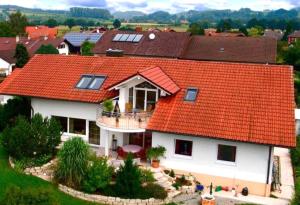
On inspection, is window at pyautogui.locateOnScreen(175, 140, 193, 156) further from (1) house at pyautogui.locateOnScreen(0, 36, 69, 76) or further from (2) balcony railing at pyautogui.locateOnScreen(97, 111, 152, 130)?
(1) house at pyautogui.locateOnScreen(0, 36, 69, 76)

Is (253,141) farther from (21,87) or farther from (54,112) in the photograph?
(21,87)

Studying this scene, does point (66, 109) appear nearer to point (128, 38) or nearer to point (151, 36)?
point (151, 36)

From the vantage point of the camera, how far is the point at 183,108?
891 inches

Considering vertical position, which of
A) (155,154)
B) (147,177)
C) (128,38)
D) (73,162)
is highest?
(128,38)

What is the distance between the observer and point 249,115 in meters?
21.5

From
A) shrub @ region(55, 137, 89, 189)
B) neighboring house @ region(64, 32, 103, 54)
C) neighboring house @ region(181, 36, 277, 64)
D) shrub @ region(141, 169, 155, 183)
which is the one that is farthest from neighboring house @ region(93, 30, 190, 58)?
shrub @ region(55, 137, 89, 189)

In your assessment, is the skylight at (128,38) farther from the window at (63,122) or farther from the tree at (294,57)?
the window at (63,122)

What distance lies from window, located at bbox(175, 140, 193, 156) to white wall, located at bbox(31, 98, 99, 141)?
18.1ft

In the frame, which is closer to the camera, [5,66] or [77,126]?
[77,126]

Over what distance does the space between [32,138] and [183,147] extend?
26.8 ft

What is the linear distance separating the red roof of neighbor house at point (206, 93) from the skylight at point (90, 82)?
388 millimetres

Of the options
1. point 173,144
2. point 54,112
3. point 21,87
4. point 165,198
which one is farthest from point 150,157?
point 21,87

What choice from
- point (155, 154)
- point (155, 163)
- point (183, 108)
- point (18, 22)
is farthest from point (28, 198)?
point (18, 22)

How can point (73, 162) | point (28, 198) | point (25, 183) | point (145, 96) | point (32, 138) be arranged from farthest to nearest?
point (145, 96), point (32, 138), point (25, 183), point (73, 162), point (28, 198)
